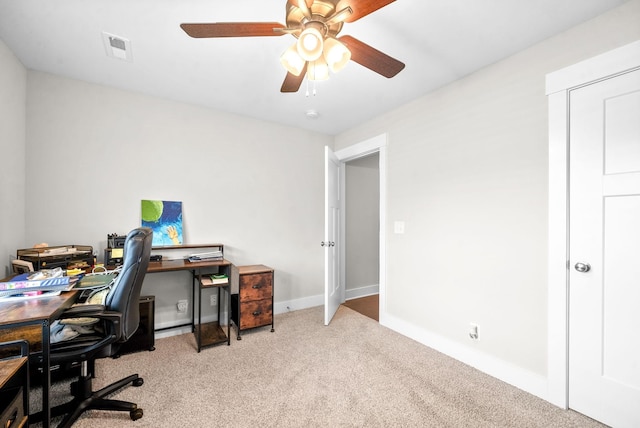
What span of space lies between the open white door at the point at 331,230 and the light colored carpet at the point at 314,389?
54 centimetres

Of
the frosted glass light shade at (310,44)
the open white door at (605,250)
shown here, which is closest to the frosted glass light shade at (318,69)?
the frosted glass light shade at (310,44)

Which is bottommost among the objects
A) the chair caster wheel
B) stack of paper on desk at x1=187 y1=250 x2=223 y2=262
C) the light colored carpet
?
the light colored carpet

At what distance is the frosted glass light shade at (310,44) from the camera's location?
4.15 feet

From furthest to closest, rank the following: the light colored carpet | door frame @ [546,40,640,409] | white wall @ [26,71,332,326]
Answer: white wall @ [26,71,332,326]
door frame @ [546,40,640,409]
the light colored carpet

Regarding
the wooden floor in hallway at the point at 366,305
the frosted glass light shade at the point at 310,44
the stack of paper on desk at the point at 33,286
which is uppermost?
the frosted glass light shade at the point at 310,44

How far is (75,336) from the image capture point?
5.05ft

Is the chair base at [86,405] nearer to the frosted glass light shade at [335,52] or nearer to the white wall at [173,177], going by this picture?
the white wall at [173,177]

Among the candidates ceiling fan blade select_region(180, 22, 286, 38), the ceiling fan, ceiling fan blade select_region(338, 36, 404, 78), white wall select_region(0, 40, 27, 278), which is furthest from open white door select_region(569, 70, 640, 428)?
white wall select_region(0, 40, 27, 278)

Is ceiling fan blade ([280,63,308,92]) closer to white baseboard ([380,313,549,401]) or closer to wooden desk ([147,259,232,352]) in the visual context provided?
wooden desk ([147,259,232,352])

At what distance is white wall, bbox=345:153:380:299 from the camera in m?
4.22

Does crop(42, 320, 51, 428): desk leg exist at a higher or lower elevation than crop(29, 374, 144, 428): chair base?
higher

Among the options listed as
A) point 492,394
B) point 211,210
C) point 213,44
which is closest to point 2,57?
point 213,44

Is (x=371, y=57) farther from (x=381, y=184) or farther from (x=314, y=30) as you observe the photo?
(x=381, y=184)

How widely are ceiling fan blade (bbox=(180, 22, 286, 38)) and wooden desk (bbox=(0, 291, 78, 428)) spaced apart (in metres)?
1.44
